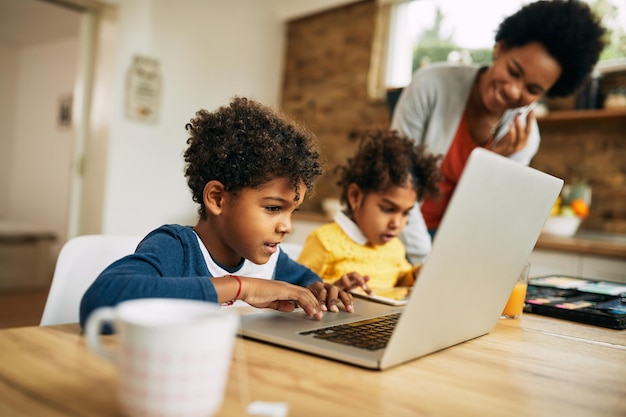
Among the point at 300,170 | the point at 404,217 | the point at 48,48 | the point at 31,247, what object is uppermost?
the point at 48,48

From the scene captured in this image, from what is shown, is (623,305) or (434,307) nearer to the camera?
(434,307)

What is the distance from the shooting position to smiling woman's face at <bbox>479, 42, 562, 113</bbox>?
1.60m

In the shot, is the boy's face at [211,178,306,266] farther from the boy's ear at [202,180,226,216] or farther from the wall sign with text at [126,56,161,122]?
the wall sign with text at [126,56,161,122]

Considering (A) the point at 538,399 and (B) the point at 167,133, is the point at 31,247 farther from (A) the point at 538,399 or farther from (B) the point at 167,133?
(A) the point at 538,399

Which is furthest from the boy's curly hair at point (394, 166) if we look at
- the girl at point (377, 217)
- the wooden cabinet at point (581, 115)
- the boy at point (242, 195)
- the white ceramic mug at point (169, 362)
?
the wooden cabinet at point (581, 115)

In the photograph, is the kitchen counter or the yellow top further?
the kitchen counter

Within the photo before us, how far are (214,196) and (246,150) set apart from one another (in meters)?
0.11

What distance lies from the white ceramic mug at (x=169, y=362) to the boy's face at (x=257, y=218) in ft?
1.93

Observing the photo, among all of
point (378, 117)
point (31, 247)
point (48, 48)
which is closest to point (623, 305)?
point (378, 117)

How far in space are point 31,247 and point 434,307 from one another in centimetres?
444

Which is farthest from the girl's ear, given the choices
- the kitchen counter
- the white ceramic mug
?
the white ceramic mug

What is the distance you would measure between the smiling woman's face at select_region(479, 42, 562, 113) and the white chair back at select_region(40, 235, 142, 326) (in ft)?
3.84

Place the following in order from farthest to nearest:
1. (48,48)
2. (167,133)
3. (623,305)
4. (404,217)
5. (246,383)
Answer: (48,48)
(167,133)
(404,217)
(623,305)
(246,383)

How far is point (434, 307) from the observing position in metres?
0.62
